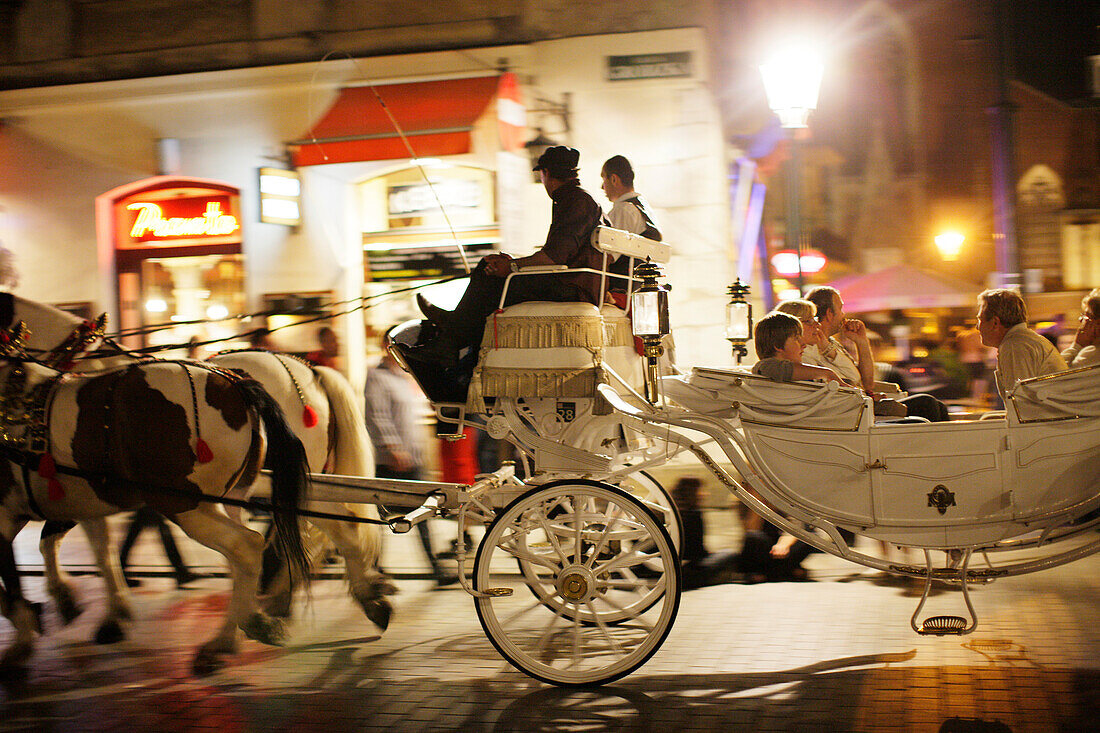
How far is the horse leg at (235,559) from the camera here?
462 cm

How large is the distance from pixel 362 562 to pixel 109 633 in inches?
54.4

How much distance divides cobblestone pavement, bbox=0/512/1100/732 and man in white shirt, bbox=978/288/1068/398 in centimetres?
130

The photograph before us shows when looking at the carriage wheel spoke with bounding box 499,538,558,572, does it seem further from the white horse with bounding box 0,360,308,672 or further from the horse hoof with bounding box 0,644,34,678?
the horse hoof with bounding box 0,644,34,678

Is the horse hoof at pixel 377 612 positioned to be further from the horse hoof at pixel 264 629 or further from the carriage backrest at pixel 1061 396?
the carriage backrest at pixel 1061 396

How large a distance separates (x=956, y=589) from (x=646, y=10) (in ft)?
20.0

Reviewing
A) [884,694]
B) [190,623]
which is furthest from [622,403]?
[190,623]

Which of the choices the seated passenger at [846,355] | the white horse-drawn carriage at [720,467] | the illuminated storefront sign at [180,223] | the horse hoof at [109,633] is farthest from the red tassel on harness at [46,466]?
the illuminated storefront sign at [180,223]

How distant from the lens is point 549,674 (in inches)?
156

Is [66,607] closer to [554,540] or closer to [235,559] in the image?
[235,559]

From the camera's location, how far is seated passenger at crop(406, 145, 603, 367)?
14.2 ft

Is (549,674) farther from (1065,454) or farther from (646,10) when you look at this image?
(646,10)

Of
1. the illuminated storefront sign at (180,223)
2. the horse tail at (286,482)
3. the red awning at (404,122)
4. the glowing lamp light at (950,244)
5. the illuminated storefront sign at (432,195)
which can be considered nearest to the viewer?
the horse tail at (286,482)

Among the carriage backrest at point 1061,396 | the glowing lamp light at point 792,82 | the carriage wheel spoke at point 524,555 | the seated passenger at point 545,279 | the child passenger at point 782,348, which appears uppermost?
the glowing lamp light at point 792,82

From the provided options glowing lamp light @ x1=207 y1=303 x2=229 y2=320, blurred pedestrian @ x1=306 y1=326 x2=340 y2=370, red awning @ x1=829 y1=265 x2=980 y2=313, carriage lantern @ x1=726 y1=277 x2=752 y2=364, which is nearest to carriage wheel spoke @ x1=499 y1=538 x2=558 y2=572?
carriage lantern @ x1=726 y1=277 x2=752 y2=364
